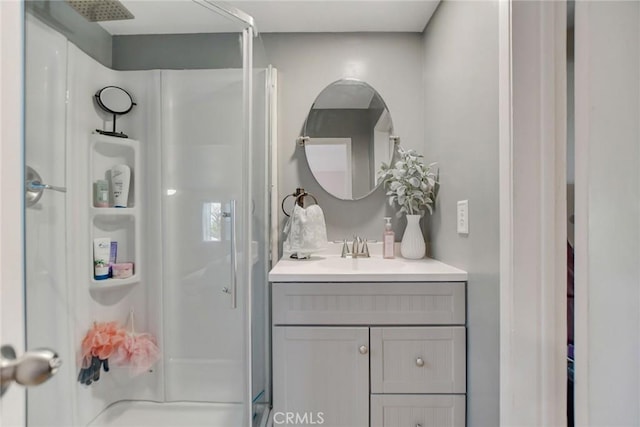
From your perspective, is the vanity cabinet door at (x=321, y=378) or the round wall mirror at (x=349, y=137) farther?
the round wall mirror at (x=349, y=137)

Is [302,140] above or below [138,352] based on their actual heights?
above

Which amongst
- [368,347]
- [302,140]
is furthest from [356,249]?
[302,140]

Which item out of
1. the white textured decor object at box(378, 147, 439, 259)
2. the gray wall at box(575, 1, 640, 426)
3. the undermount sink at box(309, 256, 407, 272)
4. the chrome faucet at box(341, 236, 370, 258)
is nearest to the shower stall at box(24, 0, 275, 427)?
the undermount sink at box(309, 256, 407, 272)

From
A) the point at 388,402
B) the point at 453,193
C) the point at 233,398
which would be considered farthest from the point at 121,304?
the point at 453,193

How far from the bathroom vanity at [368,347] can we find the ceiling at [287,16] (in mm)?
1095

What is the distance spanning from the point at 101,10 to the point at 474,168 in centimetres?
142

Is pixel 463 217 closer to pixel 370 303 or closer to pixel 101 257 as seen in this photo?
pixel 370 303

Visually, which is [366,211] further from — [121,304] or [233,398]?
[121,304]

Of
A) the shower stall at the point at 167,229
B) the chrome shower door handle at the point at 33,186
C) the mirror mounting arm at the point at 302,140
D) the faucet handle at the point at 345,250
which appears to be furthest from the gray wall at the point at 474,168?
the chrome shower door handle at the point at 33,186

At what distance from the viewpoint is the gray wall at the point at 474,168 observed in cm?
83

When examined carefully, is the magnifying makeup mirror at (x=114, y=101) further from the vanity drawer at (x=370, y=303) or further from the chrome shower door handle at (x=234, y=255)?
the vanity drawer at (x=370, y=303)

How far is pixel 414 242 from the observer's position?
1324 millimetres

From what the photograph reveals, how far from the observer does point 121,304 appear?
1.08 meters

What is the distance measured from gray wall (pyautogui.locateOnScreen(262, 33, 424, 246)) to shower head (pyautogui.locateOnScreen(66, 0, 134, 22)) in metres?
0.67
